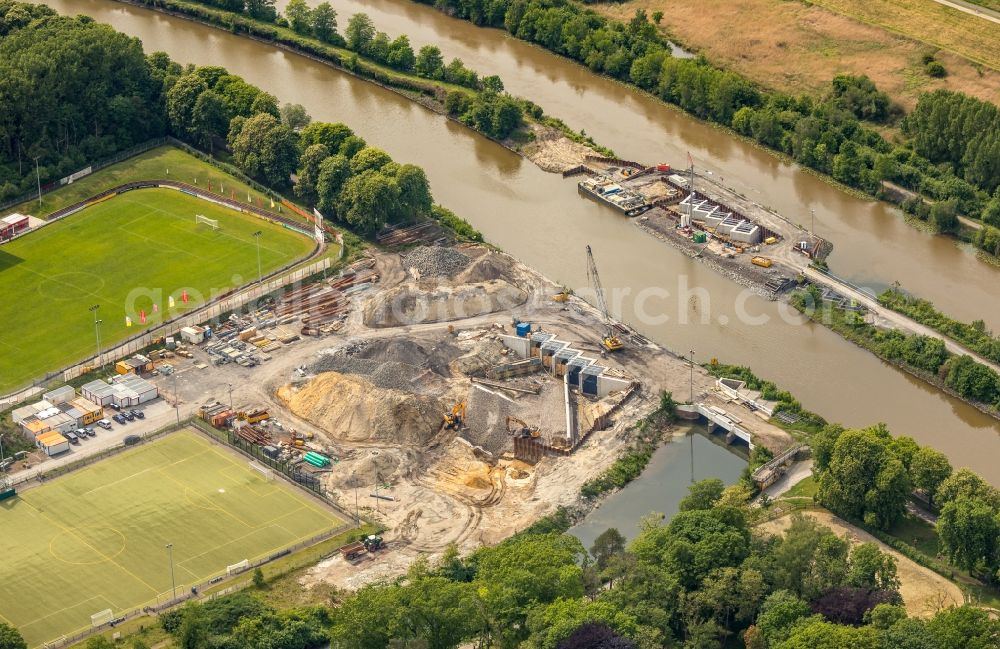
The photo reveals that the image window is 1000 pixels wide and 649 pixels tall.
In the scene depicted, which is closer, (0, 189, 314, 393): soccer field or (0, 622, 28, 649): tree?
(0, 622, 28, 649): tree

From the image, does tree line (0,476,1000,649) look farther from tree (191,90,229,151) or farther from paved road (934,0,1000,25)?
paved road (934,0,1000,25)

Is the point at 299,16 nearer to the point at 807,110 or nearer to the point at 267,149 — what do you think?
the point at 267,149

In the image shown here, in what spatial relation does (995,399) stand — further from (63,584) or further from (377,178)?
(63,584)

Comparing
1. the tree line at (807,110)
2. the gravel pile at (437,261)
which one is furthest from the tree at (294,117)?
the tree line at (807,110)

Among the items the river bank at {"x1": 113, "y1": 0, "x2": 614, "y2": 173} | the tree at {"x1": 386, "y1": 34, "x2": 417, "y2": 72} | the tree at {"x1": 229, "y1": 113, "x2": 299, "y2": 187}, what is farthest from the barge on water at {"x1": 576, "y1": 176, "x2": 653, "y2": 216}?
the tree at {"x1": 386, "y1": 34, "x2": 417, "y2": 72}

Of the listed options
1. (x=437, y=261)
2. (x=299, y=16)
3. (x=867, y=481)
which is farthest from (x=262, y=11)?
(x=867, y=481)
